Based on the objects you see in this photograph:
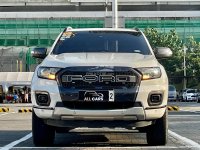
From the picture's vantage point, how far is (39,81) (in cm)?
1036

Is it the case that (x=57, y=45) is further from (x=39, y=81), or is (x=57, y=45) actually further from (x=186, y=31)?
(x=186, y=31)

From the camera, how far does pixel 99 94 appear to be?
10.0m

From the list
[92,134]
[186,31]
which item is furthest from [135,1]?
[92,134]

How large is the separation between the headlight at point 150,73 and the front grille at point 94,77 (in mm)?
148

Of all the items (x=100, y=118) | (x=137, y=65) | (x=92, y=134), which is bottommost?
(x=92, y=134)

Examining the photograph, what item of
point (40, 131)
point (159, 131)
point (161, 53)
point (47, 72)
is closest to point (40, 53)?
point (47, 72)

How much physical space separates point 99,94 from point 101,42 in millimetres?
1890

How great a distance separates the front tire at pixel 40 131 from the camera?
Result: 10.7 m

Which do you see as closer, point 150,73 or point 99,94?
point 99,94

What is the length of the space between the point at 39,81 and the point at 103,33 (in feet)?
7.02

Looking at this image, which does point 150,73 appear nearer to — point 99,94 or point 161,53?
point 99,94

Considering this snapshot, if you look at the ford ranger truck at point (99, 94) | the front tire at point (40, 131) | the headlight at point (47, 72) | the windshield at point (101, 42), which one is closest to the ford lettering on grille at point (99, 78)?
the ford ranger truck at point (99, 94)

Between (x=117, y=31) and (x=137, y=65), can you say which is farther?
(x=117, y=31)

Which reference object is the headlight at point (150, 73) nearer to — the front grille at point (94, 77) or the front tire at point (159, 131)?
the front grille at point (94, 77)
